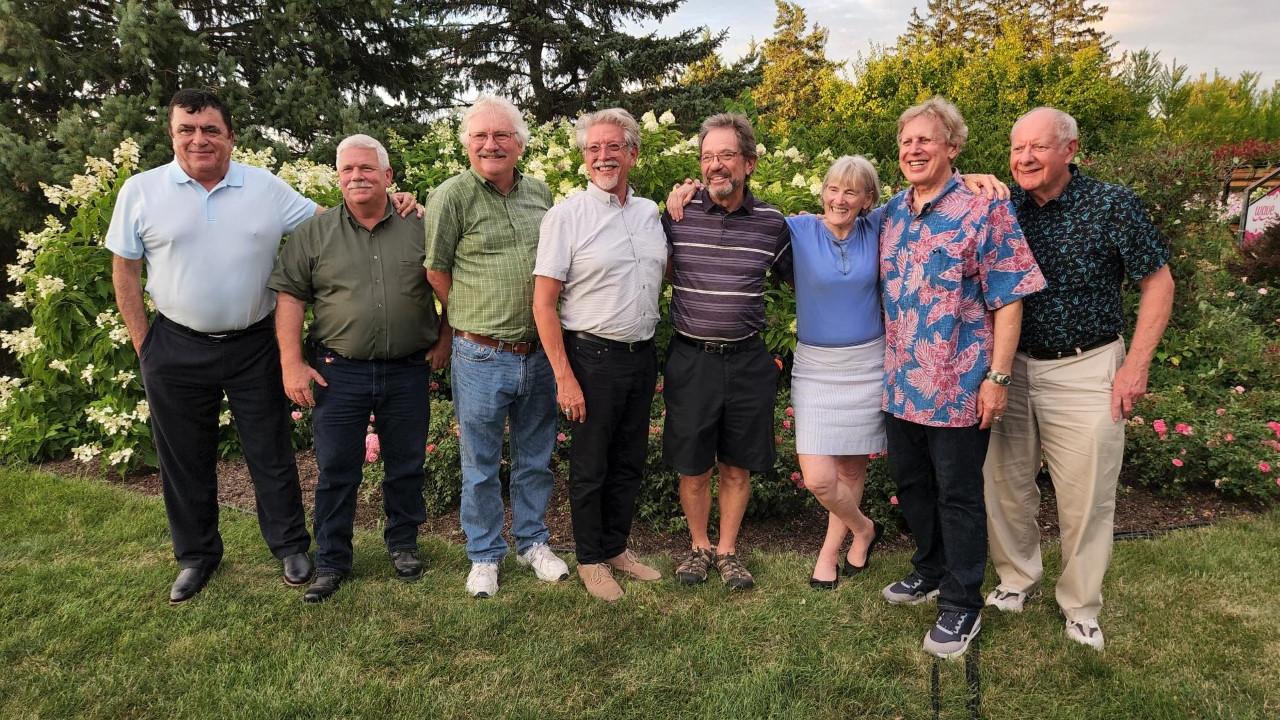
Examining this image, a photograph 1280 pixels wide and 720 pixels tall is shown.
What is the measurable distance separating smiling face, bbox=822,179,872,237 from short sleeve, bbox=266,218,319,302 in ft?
6.87

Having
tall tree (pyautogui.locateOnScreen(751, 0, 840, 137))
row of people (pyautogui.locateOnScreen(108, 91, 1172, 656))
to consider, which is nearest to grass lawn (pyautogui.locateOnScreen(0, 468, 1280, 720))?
row of people (pyautogui.locateOnScreen(108, 91, 1172, 656))

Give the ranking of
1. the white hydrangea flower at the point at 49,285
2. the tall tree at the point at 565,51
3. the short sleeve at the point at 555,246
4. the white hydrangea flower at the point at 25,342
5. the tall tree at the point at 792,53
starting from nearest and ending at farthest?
the short sleeve at the point at 555,246 → the white hydrangea flower at the point at 49,285 → the white hydrangea flower at the point at 25,342 → the tall tree at the point at 565,51 → the tall tree at the point at 792,53

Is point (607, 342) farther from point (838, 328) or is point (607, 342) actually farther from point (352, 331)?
point (352, 331)

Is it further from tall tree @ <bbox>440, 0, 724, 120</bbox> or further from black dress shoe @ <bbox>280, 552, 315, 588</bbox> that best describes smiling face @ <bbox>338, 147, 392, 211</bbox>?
tall tree @ <bbox>440, 0, 724, 120</bbox>

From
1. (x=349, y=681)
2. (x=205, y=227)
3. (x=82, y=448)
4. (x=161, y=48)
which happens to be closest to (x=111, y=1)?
(x=161, y=48)

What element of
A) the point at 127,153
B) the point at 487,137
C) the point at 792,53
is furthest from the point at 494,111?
the point at 792,53

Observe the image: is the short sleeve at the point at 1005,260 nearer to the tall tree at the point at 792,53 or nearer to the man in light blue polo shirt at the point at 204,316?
the man in light blue polo shirt at the point at 204,316

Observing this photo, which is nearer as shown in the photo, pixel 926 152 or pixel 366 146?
pixel 926 152

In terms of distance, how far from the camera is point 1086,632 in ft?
9.28

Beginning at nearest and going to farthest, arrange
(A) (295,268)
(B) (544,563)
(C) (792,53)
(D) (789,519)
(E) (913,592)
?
(A) (295,268)
(E) (913,592)
(B) (544,563)
(D) (789,519)
(C) (792,53)

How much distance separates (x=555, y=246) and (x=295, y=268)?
109 centimetres

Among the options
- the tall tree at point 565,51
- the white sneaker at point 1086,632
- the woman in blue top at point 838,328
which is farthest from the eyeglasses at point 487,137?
the tall tree at point 565,51

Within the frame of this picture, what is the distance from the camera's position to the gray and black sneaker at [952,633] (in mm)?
2754

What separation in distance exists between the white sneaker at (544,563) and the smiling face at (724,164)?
1779 mm
